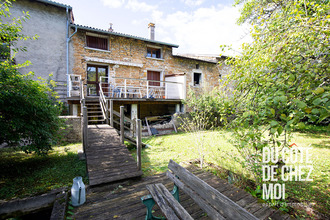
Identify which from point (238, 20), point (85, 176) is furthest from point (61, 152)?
point (238, 20)

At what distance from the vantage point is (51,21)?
9320 mm

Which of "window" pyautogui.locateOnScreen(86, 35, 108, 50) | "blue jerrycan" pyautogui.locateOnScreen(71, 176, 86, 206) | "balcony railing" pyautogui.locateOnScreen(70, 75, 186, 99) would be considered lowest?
"blue jerrycan" pyautogui.locateOnScreen(71, 176, 86, 206)

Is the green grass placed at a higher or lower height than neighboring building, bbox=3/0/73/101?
lower

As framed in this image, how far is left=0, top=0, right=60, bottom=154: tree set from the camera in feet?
11.6

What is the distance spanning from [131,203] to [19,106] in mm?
3441

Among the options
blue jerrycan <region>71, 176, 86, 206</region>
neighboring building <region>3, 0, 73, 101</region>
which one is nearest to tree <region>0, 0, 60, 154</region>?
blue jerrycan <region>71, 176, 86, 206</region>

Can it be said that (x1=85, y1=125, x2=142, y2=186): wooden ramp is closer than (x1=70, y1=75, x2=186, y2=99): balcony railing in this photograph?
Yes

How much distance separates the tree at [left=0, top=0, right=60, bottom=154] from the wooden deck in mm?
2313

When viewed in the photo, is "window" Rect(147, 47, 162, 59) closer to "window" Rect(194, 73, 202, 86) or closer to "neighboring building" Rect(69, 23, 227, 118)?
"neighboring building" Rect(69, 23, 227, 118)

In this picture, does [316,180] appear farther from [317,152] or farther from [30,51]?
[30,51]

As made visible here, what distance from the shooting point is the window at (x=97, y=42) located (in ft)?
34.2

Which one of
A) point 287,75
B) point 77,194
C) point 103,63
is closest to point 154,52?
point 103,63

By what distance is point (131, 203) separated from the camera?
2.84m

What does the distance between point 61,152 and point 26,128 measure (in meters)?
2.27
